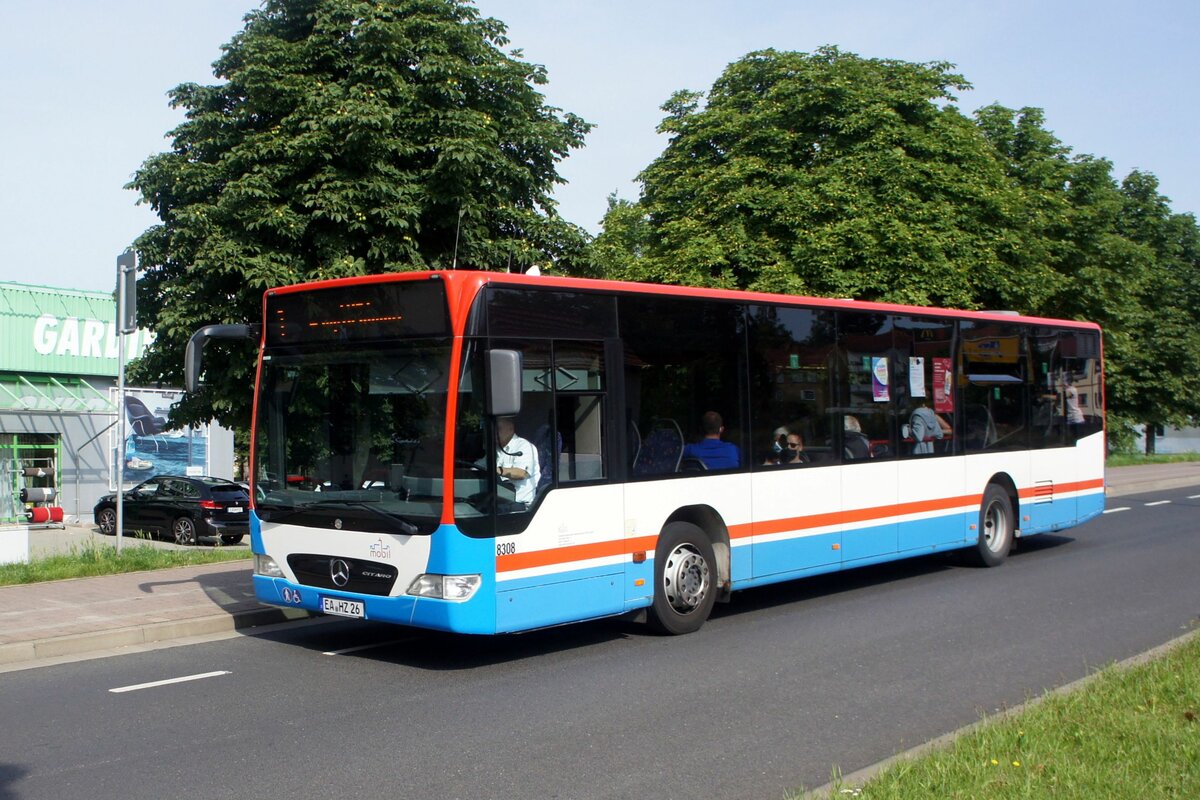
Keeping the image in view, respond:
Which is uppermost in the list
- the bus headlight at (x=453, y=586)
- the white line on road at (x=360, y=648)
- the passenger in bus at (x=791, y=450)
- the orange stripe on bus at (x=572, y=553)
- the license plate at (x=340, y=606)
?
the passenger in bus at (x=791, y=450)

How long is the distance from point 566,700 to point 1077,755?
3317mm

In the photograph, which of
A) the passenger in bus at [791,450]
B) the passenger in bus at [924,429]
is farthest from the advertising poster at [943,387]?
the passenger in bus at [791,450]

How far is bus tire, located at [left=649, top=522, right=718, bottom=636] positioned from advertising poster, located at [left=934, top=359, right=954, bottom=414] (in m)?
4.63

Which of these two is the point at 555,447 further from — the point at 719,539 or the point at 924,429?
the point at 924,429

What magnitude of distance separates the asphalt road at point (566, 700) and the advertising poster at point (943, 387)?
8.09 feet

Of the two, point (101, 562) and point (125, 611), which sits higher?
point (101, 562)

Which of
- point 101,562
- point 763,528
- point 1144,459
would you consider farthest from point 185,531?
point 1144,459

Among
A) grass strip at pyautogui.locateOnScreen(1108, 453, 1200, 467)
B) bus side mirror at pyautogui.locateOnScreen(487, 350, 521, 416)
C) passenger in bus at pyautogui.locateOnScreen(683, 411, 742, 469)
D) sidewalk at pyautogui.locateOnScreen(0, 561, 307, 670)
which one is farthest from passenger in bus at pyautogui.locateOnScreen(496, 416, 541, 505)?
grass strip at pyautogui.locateOnScreen(1108, 453, 1200, 467)

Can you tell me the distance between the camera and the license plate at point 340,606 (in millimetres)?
9070

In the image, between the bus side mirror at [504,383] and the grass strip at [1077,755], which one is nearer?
the grass strip at [1077,755]

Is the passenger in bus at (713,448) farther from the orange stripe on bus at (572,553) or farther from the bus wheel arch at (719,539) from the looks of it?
the orange stripe on bus at (572,553)

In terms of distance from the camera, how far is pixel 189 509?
79.5 feet

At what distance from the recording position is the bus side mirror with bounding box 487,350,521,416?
835 cm

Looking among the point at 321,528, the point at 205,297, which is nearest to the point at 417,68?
the point at 205,297
